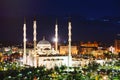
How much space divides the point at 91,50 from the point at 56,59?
67.4ft

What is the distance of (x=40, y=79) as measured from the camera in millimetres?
26828

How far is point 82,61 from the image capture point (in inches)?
1721

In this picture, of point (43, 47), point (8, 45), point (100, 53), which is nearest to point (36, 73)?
point (43, 47)

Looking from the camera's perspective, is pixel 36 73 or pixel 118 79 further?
pixel 36 73

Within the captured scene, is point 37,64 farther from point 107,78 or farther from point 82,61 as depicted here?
point 107,78

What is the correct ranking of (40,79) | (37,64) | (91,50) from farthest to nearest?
(91,50) < (37,64) < (40,79)

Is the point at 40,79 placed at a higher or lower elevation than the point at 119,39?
lower

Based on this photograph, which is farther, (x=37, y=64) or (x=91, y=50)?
(x=91, y=50)

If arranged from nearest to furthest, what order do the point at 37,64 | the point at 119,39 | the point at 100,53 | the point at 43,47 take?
the point at 37,64 → the point at 43,47 → the point at 100,53 → the point at 119,39

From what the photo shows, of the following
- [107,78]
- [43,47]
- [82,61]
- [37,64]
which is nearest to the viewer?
[107,78]

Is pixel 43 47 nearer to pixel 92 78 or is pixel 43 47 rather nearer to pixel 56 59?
pixel 56 59

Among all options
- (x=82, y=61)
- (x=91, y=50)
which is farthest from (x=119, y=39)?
(x=82, y=61)

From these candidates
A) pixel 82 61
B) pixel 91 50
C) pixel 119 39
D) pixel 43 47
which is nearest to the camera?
pixel 82 61

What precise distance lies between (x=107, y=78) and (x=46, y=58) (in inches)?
510
